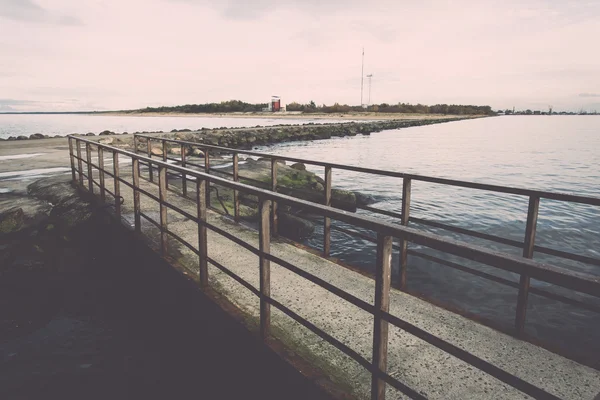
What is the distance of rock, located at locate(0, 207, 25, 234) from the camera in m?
6.95

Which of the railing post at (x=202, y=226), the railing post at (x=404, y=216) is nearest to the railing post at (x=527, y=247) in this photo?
the railing post at (x=404, y=216)

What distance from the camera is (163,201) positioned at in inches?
184

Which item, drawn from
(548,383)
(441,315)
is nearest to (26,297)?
(441,315)

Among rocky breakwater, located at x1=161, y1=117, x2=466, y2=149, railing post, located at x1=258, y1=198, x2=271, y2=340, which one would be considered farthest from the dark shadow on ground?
rocky breakwater, located at x1=161, y1=117, x2=466, y2=149

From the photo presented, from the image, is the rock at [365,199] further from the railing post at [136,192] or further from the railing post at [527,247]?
the railing post at [527,247]

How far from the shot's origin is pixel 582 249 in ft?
33.8

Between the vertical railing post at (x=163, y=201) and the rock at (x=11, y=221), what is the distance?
3759 mm

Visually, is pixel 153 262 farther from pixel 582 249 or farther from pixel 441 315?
pixel 582 249

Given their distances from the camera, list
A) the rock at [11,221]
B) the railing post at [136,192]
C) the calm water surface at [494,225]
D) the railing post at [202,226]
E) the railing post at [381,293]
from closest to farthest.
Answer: the railing post at [381,293], the railing post at [202,226], the railing post at [136,192], the calm water surface at [494,225], the rock at [11,221]

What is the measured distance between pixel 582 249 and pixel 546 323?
5.19 metres

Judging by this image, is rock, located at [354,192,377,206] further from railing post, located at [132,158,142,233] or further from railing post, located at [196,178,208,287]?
railing post, located at [196,178,208,287]

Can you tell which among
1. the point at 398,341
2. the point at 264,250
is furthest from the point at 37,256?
the point at 398,341

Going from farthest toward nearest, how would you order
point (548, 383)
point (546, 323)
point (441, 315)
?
point (546, 323) < point (441, 315) < point (548, 383)

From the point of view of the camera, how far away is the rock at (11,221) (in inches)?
274
